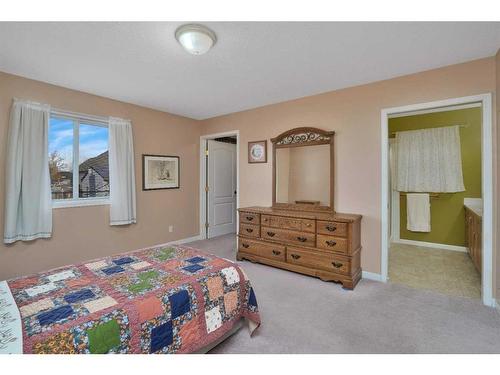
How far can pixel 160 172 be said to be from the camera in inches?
167

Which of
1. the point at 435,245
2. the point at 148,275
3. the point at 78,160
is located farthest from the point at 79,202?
the point at 435,245

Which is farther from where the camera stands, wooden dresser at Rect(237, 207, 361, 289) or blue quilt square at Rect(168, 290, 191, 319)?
wooden dresser at Rect(237, 207, 361, 289)

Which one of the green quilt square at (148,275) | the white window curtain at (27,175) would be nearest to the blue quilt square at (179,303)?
the green quilt square at (148,275)

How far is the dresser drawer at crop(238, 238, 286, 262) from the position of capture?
3.25 meters

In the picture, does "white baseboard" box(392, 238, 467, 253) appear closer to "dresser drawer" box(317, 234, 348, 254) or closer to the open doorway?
the open doorway

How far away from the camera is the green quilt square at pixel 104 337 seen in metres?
1.12

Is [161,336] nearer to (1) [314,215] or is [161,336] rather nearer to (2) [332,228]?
(2) [332,228]

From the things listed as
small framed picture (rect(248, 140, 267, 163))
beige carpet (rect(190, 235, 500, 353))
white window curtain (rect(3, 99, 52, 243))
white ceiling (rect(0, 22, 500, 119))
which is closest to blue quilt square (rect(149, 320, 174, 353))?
beige carpet (rect(190, 235, 500, 353))

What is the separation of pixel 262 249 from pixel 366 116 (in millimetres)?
2223

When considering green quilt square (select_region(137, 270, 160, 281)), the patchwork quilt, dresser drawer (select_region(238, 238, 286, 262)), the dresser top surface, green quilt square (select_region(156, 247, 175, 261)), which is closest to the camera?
the patchwork quilt

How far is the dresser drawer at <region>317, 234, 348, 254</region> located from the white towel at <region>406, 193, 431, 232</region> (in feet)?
8.14

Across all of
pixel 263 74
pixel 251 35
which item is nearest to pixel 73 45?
pixel 251 35

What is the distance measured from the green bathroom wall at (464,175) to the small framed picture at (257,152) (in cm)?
276

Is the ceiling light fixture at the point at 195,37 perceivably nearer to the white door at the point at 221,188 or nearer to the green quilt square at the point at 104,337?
the green quilt square at the point at 104,337
